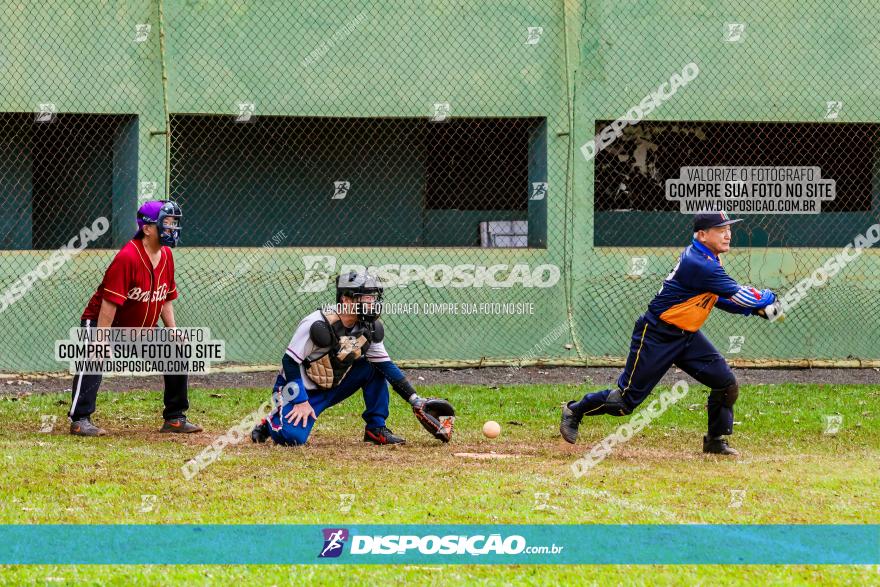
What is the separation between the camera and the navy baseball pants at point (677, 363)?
8.70 m

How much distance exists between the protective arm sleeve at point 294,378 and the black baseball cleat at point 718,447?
2910 millimetres

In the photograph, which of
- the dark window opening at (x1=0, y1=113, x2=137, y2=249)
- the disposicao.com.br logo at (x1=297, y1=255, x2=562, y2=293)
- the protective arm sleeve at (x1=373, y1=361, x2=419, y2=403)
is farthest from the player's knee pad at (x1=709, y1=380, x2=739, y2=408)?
the dark window opening at (x1=0, y1=113, x2=137, y2=249)

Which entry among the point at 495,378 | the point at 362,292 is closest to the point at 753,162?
the point at 495,378

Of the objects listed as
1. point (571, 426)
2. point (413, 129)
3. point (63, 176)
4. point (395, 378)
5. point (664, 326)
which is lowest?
point (571, 426)

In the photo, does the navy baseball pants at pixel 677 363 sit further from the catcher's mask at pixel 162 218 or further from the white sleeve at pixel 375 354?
the catcher's mask at pixel 162 218

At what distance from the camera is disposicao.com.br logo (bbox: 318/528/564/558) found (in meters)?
5.52

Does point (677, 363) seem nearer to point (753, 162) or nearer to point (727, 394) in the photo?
point (727, 394)

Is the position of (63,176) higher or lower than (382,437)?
higher

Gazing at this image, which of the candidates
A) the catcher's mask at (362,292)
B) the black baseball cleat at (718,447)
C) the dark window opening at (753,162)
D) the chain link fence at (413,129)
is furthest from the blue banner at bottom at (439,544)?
the dark window opening at (753,162)

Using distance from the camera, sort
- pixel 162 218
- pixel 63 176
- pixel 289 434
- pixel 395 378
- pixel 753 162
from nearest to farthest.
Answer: pixel 289 434 < pixel 395 378 < pixel 162 218 < pixel 63 176 < pixel 753 162

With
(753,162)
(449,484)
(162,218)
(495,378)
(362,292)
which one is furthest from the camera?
(753,162)

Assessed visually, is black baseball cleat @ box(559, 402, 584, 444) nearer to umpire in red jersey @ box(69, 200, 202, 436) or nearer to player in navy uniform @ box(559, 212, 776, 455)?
player in navy uniform @ box(559, 212, 776, 455)

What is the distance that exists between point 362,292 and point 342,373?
0.69m

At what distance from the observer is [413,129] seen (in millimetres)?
16125
